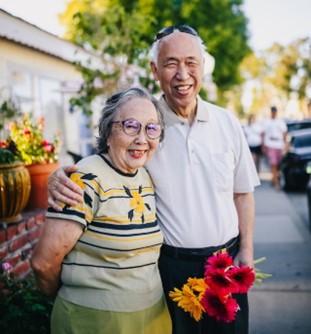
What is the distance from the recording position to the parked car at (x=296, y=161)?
10195 mm

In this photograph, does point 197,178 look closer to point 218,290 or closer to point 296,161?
point 218,290

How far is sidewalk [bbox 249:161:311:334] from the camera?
379 centimetres

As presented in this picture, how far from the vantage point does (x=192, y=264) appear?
7.17 ft

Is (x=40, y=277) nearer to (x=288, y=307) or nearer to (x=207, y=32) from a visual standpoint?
(x=288, y=307)

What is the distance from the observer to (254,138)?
1191cm

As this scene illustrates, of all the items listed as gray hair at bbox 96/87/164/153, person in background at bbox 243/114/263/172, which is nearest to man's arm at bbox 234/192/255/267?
gray hair at bbox 96/87/164/153

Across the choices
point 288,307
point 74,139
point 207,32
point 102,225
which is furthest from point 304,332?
point 207,32

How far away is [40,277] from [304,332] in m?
2.61

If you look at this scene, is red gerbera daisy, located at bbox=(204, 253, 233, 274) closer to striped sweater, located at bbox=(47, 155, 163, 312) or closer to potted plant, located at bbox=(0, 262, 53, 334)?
striped sweater, located at bbox=(47, 155, 163, 312)

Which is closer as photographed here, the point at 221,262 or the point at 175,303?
the point at 221,262

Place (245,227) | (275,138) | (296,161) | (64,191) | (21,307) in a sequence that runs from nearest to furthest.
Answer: (64,191)
(245,227)
(21,307)
(296,161)
(275,138)

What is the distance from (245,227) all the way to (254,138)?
9.83m

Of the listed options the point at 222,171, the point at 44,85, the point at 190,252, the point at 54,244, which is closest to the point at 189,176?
the point at 222,171

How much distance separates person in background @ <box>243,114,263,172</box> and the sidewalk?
345cm
